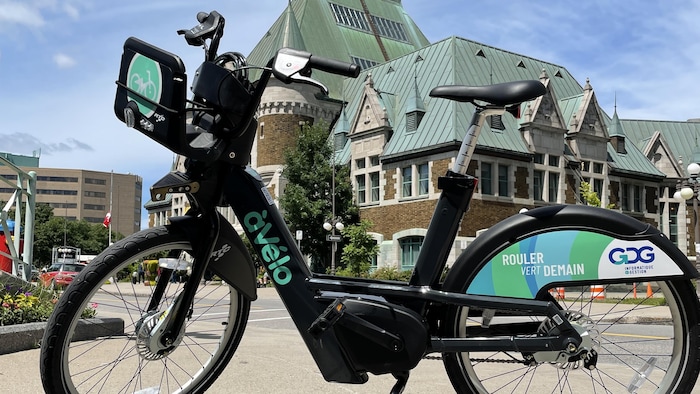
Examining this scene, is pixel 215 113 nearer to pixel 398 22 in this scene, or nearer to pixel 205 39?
pixel 205 39

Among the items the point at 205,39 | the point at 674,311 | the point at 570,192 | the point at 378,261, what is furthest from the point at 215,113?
the point at 570,192


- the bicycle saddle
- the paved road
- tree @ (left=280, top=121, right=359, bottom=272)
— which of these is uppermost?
tree @ (left=280, top=121, right=359, bottom=272)

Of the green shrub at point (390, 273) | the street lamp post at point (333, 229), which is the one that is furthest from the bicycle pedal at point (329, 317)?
the street lamp post at point (333, 229)

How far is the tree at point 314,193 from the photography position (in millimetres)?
39781

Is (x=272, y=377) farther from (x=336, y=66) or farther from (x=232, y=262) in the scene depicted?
(x=336, y=66)

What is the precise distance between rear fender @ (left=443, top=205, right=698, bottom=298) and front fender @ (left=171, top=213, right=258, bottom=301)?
106cm

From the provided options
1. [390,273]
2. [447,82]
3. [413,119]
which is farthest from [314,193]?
[390,273]

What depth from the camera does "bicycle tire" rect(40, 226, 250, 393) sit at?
3016 millimetres

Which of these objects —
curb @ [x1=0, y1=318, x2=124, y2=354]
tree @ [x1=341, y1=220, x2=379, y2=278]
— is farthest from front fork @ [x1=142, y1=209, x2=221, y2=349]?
tree @ [x1=341, y1=220, x2=379, y2=278]

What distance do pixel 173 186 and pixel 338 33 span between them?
51.5 metres

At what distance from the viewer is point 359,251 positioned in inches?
1368

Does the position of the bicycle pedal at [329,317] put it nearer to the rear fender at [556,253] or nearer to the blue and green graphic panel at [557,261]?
the rear fender at [556,253]

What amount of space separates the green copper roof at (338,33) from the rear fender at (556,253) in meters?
43.5

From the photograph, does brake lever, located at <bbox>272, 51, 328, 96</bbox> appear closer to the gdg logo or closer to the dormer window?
the gdg logo
